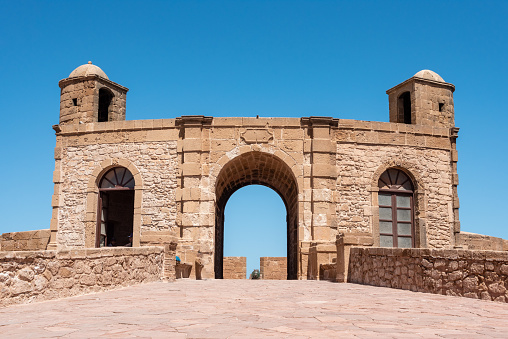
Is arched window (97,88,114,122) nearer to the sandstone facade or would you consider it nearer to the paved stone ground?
the sandstone facade

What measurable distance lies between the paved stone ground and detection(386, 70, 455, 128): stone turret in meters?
9.55

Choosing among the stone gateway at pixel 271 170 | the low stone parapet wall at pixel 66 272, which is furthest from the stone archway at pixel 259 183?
the low stone parapet wall at pixel 66 272

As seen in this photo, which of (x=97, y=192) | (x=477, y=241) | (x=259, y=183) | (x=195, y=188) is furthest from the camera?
(x=259, y=183)

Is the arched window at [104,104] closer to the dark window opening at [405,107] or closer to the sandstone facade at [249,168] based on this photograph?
the sandstone facade at [249,168]

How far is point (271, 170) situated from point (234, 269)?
6.85m

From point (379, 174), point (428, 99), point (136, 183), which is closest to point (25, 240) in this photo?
point (136, 183)

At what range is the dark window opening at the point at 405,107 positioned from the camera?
1825 cm

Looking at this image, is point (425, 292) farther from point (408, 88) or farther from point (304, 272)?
point (408, 88)

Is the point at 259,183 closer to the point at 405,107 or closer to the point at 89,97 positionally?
the point at 405,107

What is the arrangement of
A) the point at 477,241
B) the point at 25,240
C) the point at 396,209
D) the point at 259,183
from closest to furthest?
the point at 396,209
the point at 477,241
the point at 25,240
the point at 259,183

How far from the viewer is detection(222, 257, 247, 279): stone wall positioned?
23172 millimetres

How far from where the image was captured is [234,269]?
2322 centimetres

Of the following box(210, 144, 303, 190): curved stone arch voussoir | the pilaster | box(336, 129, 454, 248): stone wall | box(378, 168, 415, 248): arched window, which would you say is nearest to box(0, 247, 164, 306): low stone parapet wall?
the pilaster

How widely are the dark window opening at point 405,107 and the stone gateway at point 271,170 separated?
0.72 meters
